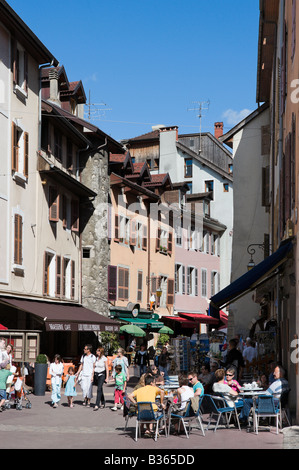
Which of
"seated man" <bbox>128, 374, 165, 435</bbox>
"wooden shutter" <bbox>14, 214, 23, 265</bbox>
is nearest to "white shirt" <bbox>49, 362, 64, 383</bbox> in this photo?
"wooden shutter" <bbox>14, 214, 23, 265</bbox>

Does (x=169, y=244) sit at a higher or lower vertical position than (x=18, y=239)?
higher

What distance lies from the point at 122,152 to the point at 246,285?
2289 centimetres

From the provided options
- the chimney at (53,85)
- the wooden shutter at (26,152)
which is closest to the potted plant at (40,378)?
the wooden shutter at (26,152)

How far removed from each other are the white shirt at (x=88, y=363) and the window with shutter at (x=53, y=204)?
9.90 metres

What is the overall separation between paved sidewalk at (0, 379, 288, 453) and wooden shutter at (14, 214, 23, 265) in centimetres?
802

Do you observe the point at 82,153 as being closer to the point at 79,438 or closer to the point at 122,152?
the point at 122,152

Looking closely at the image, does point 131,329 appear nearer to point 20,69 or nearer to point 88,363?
point 20,69

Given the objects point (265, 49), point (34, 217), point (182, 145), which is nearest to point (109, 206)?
point (34, 217)

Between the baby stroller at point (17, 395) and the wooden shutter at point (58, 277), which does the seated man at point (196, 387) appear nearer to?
the baby stroller at point (17, 395)

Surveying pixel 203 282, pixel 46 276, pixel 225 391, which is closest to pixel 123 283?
pixel 46 276

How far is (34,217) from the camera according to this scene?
2711 centimetres

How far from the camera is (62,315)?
88.5 ft

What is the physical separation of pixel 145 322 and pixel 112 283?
14.5 feet

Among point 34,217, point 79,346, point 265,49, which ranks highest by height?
point 265,49
